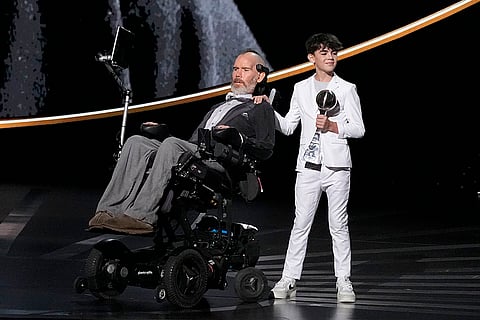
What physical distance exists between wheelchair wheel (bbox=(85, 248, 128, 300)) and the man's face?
3.37 ft

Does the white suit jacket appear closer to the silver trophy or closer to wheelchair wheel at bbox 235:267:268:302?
the silver trophy

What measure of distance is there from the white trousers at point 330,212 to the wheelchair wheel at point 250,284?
0.17 metres

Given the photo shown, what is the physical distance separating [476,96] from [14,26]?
4.29 metres

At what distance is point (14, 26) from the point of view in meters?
11.5

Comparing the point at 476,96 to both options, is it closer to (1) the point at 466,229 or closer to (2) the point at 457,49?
(2) the point at 457,49

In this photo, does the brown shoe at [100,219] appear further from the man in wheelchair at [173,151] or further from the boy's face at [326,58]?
the boy's face at [326,58]

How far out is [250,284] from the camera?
5.71m

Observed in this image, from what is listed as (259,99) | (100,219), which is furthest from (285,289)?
(100,219)

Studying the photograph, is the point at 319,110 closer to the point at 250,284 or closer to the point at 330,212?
the point at 330,212

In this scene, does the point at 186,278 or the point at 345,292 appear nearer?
the point at 186,278

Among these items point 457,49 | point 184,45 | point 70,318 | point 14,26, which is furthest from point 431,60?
point 70,318

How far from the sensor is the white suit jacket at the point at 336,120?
5742 mm

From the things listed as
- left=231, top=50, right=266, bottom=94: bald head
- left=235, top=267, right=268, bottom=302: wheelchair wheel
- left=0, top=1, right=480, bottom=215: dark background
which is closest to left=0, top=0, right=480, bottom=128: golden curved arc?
left=0, top=1, right=480, bottom=215: dark background

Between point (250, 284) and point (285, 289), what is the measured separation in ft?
0.63
